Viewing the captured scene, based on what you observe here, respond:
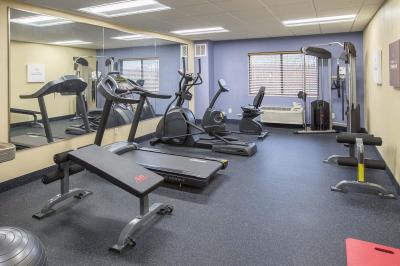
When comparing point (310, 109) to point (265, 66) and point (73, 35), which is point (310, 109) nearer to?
point (265, 66)

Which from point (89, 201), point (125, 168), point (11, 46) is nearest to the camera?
point (125, 168)

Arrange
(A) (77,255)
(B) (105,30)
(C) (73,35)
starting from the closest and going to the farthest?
1. (A) (77,255)
2. (C) (73,35)
3. (B) (105,30)

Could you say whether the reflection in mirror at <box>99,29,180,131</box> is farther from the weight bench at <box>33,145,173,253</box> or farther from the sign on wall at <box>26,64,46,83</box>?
the weight bench at <box>33,145,173,253</box>

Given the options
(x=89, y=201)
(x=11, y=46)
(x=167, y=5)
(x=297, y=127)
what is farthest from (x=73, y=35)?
(x=297, y=127)

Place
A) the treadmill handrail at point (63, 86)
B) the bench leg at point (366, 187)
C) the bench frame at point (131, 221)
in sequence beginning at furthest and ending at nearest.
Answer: the treadmill handrail at point (63, 86), the bench leg at point (366, 187), the bench frame at point (131, 221)

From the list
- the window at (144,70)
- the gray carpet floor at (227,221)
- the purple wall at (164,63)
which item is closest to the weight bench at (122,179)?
the gray carpet floor at (227,221)

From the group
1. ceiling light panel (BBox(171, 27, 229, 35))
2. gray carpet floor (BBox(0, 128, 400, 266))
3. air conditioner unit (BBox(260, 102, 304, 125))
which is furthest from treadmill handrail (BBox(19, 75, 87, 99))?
air conditioner unit (BBox(260, 102, 304, 125))

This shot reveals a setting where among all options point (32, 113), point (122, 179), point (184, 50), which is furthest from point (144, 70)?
point (122, 179)

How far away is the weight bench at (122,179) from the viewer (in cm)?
233

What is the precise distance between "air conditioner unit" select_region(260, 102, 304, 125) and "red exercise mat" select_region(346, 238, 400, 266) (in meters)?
5.42

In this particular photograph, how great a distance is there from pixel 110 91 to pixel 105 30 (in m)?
2.20

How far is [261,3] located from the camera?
13.7 feet

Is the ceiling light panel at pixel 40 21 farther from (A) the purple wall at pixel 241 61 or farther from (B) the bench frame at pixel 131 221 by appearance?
(A) the purple wall at pixel 241 61

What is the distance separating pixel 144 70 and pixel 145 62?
19 centimetres
